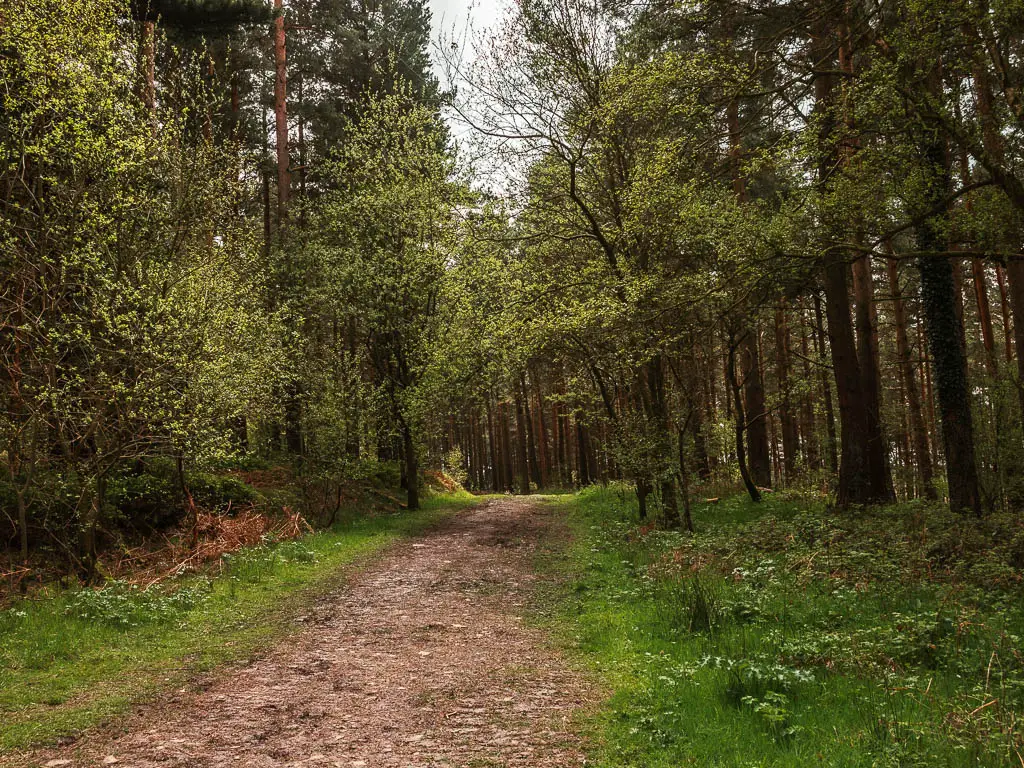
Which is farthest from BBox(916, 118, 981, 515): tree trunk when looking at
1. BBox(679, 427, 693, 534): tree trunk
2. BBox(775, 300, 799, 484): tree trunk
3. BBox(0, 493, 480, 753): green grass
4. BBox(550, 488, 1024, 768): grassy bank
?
BBox(0, 493, 480, 753): green grass

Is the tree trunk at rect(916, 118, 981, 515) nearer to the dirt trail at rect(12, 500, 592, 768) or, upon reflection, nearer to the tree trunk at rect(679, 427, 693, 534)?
the tree trunk at rect(679, 427, 693, 534)

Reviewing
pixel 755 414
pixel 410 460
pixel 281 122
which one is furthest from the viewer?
pixel 281 122

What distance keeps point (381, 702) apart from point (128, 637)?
3.78m

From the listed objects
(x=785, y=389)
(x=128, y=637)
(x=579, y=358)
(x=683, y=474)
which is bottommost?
(x=128, y=637)

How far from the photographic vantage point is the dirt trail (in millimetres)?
4734

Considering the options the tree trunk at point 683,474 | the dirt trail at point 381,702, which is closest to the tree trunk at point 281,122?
the tree trunk at point 683,474

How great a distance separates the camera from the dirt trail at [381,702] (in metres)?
4.73

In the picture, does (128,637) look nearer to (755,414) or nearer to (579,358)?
(579,358)

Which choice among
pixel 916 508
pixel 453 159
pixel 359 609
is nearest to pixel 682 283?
pixel 916 508

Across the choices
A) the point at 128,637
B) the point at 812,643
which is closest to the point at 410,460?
the point at 128,637

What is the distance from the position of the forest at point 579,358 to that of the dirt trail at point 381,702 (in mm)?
138

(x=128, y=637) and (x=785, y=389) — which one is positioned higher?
(x=785, y=389)

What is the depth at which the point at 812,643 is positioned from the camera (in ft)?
19.9

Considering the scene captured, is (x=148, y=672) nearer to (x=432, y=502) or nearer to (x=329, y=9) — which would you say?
(x=432, y=502)
